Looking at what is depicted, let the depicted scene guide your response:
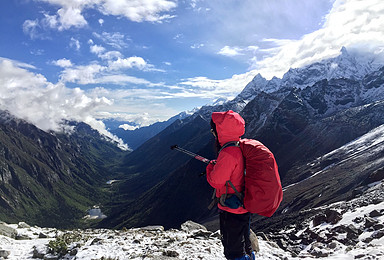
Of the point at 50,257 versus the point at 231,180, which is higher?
the point at 231,180

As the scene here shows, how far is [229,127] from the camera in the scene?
337 inches

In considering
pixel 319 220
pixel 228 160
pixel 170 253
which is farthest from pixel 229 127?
pixel 319 220

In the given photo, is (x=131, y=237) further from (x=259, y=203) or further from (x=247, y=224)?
(x=259, y=203)

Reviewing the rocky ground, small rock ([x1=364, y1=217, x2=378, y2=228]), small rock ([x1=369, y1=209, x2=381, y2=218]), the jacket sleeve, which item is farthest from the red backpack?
small rock ([x1=369, y1=209, x2=381, y2=218])

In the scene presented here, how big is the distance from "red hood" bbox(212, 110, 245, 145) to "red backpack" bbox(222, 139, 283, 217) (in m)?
0.63

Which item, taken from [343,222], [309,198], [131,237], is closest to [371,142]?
[309,198]

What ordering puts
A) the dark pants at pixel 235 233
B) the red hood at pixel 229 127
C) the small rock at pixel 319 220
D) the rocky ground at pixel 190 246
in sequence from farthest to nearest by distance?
the small rock at pixel 319 220, the rocky ground at pixel 190 246, the dark pants at pixel 235 233, the red hood at pixel 229 127

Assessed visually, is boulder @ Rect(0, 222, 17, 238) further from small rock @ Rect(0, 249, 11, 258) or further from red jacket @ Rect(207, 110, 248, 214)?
red jacket @ Rect(207, 110, 248, 214)

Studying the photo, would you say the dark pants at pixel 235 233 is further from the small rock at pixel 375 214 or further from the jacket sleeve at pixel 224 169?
the small rock at pixel 375 214

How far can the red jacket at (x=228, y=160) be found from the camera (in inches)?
319

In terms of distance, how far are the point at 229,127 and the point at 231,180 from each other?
184 cm

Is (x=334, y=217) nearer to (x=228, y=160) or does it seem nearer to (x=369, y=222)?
(x=369, y=222)

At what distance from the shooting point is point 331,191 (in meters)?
93.9

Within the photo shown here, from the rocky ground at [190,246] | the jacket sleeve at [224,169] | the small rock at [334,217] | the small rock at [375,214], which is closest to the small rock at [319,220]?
the small rock at [334,217]
